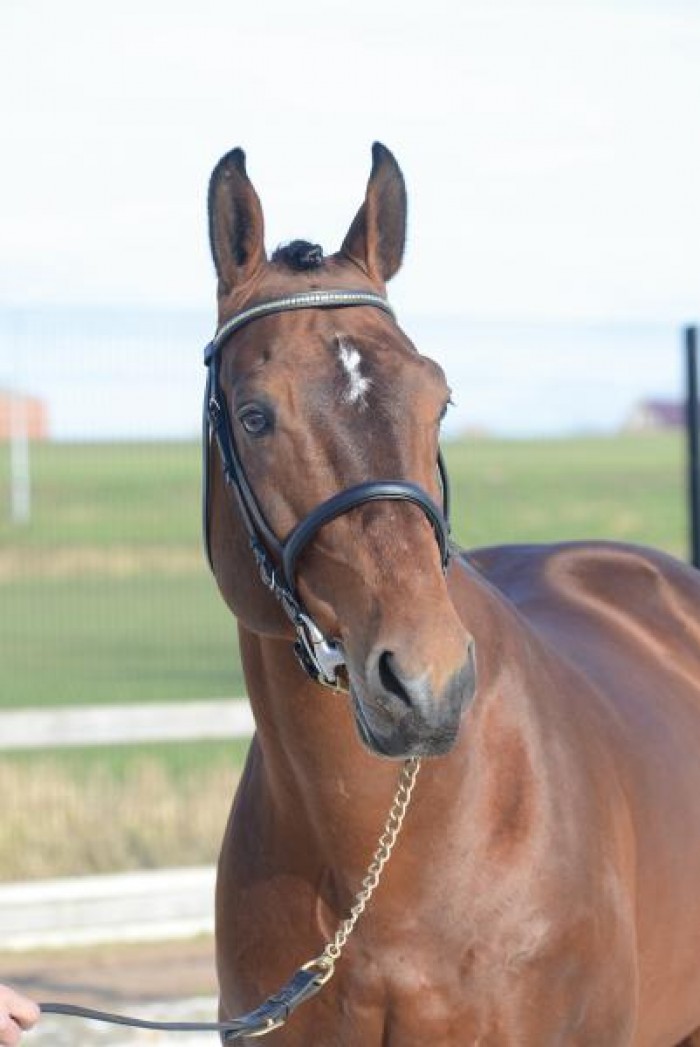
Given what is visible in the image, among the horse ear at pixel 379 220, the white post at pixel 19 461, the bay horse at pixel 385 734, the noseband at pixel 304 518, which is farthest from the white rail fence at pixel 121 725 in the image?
the horse ear at pixel 379 220

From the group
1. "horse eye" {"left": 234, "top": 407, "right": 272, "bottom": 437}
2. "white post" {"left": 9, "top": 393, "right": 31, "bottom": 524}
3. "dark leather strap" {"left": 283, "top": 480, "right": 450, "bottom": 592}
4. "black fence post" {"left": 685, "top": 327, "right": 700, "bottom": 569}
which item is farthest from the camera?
"white post" {"left": 9, "top": 393, "right": 31, "bottom": 524}

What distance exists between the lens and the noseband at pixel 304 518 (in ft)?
10.1

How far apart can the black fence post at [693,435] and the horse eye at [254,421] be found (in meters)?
5.27

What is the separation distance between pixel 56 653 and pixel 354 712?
1498cm

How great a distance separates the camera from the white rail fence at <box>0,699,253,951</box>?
7711 millimetres

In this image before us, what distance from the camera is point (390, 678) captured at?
2.92 meters

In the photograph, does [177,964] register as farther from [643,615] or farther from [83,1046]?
[643,615]

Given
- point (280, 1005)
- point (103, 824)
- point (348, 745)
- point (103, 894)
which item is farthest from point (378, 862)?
point (103, 824)

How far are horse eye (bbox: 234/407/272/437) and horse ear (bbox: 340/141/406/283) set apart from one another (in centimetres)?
53

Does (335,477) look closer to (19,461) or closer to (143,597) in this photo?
(19,461)

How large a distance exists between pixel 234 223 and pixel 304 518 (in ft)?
2.34

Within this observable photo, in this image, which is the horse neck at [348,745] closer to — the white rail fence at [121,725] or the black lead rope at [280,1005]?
the black lead rope at [280,1005]

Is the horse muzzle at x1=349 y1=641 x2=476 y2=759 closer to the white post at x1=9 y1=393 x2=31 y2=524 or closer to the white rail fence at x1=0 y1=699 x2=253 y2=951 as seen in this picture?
the white rail fence at x1=0 y1=699 x2=253 y2=951

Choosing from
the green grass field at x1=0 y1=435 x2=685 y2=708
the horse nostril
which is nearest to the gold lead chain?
the horse nostril
